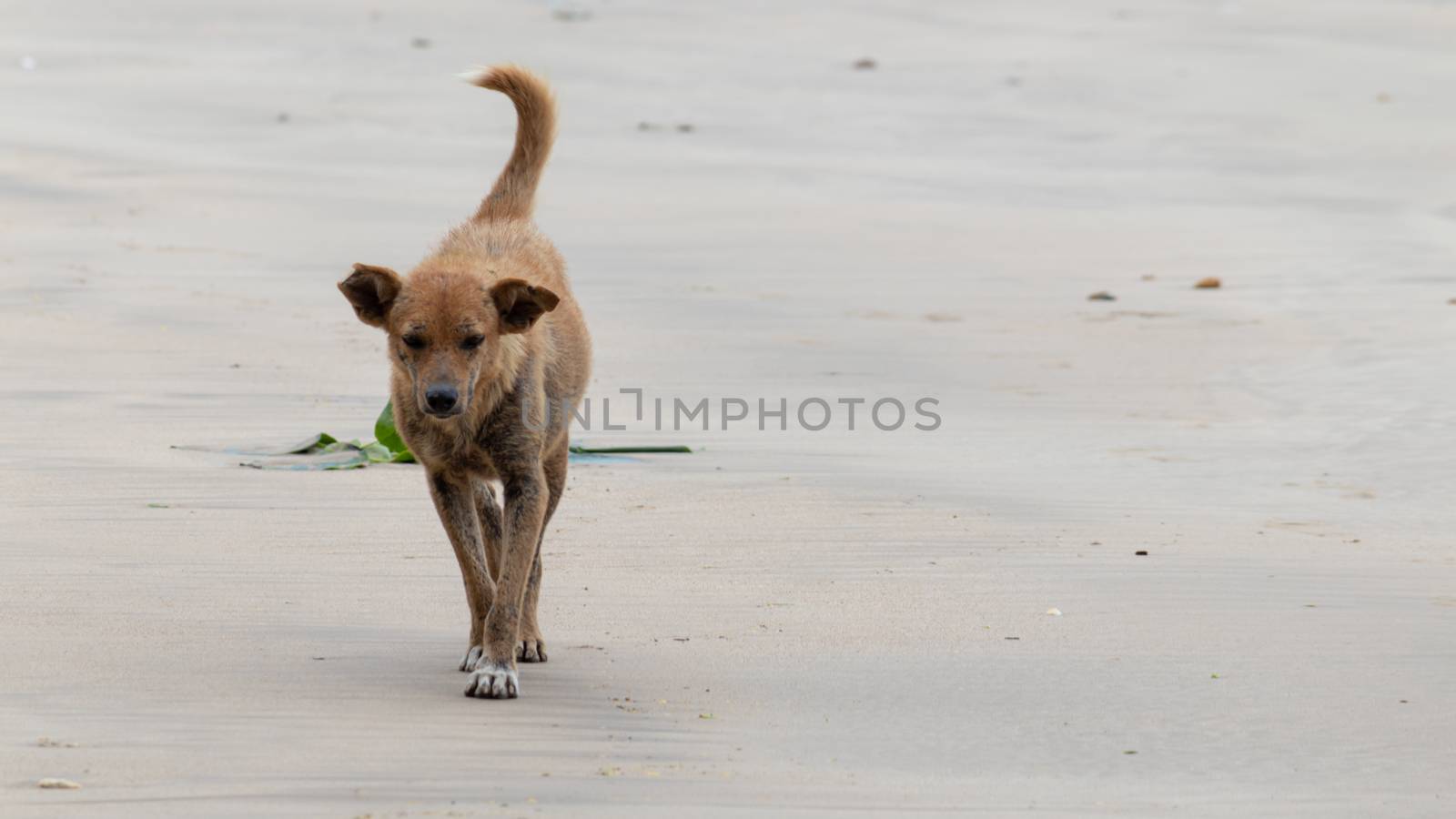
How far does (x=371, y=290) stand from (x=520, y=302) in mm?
445

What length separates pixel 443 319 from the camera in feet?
19.7

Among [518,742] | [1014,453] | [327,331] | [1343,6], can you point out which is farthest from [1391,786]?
[1343,6]

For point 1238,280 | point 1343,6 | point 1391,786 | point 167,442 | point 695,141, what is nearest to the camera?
point 1391,786

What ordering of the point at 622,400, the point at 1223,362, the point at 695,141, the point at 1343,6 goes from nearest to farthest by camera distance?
1. the point at 622,400
2. the point at 1223,362
3. the point at 695,141
4. the point at 1343,6

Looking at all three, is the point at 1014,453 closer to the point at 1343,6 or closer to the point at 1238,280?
the point at 1238,280

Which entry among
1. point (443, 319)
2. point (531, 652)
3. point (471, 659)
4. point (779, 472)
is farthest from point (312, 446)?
point (443, 319)

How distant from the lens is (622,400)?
10.7 metres

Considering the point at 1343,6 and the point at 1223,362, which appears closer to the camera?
the point at 1223,362

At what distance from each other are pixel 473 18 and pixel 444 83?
14.6ft

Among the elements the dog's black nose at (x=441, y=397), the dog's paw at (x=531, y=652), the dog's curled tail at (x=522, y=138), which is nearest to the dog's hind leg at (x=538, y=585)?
the dog's paw at (x=531, y=652)

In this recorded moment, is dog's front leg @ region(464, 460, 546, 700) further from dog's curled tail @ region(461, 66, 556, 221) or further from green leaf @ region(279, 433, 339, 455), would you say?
green leaf @ region(279, 433, 339, 455)

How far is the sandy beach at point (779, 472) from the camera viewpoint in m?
5.35

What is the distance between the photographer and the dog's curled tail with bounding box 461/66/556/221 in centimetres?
788

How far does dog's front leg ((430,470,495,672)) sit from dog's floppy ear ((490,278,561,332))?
1.88 ft
